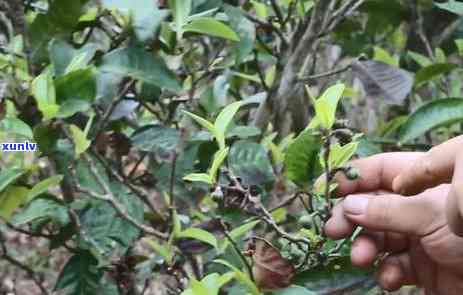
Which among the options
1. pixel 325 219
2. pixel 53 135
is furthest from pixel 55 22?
pixel 325 219

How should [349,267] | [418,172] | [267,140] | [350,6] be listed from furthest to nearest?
1. [350,6]
2. [267,140]
3. [349,267]
4. [418,172]

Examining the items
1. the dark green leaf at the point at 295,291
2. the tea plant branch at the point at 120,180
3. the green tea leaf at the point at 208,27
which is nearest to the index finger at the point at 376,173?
the dark green leaf at the point at 295,291

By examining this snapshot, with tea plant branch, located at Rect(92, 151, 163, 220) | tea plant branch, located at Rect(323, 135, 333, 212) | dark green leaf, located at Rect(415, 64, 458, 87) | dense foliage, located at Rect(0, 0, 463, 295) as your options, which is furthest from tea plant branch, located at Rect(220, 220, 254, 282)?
dark green leaf, located at Rect(415, 64, 458, 87)

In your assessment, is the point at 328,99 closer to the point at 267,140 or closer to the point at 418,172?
the point at 418,172

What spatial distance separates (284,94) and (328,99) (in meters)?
0.44

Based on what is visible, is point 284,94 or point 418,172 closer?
point 418,172

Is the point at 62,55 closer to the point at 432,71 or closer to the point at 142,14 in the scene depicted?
the point at 142,14

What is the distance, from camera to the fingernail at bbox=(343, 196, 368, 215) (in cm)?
89

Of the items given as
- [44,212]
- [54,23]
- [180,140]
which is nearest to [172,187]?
[180,140]

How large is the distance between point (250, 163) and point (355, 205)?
0.94 feet

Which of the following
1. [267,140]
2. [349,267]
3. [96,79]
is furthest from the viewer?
[267,140]

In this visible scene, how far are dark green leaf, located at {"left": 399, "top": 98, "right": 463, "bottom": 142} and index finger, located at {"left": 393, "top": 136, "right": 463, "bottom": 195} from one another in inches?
13.3

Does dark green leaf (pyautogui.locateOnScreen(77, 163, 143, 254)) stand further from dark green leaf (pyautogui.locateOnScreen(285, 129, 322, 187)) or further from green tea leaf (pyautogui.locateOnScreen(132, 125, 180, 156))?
dark green leaf (pyautogui.locateOnScreen(285, 129, 322, 187))

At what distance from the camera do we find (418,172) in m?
0.86
